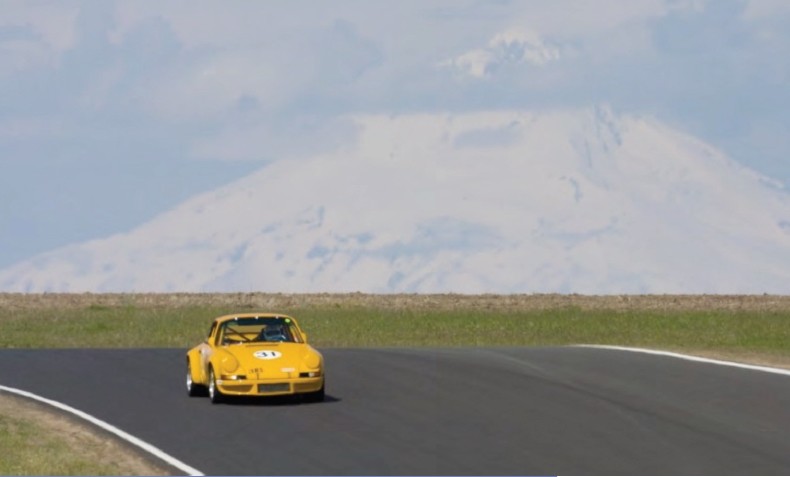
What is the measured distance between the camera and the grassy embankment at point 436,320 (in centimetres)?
4581

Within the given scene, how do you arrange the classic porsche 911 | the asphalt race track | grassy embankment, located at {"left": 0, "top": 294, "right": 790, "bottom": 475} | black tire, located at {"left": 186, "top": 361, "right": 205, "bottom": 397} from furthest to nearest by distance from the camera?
1. grassy embankment, located at {"left": 0, "top": 294, "right": 790, "bottom": 475}
2. black tire, located at {"left": 186, "top": 361, "right": 205, "bottom": 397}
3. the classic porsche 911
4. the asphalt race track

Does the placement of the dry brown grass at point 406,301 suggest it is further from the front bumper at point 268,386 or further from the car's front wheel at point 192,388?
the front bumper at point 268,386

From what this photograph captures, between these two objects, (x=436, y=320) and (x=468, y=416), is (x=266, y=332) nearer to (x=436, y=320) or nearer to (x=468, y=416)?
(x=468, y=416)

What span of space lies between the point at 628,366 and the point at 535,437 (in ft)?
30.2

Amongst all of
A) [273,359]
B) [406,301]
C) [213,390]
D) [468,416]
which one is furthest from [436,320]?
[468,416]

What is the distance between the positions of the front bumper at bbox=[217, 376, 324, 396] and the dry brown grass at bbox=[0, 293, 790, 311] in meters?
35.8

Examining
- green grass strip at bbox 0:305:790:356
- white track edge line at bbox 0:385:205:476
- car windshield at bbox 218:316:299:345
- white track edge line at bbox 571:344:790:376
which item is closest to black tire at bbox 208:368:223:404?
car windshield at bbox 218:316:299:345

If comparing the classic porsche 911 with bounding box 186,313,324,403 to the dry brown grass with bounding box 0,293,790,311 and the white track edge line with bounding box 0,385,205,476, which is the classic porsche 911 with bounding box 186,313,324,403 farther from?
the dry brown grass with bounding box 0,293,790,311

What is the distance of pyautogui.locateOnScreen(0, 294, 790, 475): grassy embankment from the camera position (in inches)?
1804

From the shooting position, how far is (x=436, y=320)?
181 ft

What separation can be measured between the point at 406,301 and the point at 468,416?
40.5 metres

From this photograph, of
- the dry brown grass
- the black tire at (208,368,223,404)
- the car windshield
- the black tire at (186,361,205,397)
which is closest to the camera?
the black tire at (208,368,223,404)

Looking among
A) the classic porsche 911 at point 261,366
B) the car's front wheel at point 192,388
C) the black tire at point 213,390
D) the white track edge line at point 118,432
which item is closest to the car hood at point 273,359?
the classic porsche 911 at point 261,366

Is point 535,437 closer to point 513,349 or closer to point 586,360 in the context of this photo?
point 586,360
